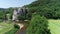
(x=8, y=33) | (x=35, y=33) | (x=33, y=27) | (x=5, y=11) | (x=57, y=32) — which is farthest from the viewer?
(x=5, y=11)

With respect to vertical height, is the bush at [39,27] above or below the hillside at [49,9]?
above

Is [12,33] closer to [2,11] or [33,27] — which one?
[33,27]

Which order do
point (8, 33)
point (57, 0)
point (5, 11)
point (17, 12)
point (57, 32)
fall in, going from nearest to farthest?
point (57, 32)
point (8, 33)
point (57, 0)
point (17, 12)
point (5, 11)

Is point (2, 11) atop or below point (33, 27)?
below

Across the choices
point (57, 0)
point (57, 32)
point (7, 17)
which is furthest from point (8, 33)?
point (7, 17)

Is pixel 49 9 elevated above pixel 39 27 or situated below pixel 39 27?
below

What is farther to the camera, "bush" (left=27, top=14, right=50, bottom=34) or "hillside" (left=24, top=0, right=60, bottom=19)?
"hillside" (left=24, top=0, right=60, bottom=19)

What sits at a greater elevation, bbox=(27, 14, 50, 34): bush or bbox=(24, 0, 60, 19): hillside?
bbox=(27, 14, 50, 34): bush

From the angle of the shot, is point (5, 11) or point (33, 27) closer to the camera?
point (33, 27)

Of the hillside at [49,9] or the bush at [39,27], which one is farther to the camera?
the hillside at [49,9]

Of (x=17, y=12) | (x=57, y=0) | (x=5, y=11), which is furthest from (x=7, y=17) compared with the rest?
(x=57, y=0)

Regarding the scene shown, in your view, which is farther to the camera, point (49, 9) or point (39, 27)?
point (49, 9)
